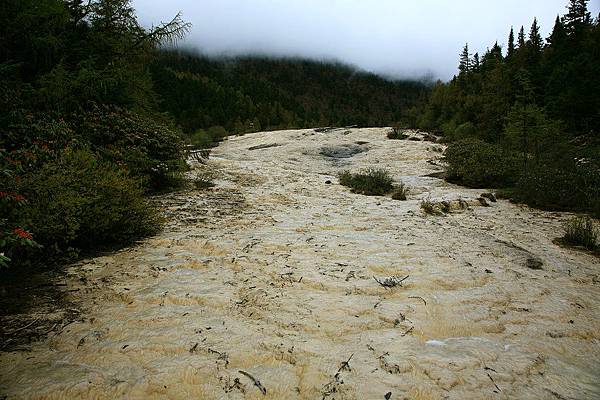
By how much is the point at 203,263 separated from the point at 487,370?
3516 mm

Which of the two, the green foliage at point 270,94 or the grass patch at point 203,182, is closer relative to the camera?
the grass patch at point 203,182

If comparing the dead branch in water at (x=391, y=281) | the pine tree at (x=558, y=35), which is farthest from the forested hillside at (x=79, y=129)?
the pine tree at (x=558, y=35)

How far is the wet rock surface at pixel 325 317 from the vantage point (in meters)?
2.54

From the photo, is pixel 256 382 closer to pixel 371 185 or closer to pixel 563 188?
pixel 371 185

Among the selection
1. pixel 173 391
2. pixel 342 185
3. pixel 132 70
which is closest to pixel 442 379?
pixel 173 391

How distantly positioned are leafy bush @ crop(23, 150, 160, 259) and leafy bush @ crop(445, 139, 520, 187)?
9942 millimetres

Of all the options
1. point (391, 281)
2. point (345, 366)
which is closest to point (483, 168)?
point (391, 281)

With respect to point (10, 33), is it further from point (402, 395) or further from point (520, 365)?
point (520, 365)

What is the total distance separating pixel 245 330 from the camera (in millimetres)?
3205

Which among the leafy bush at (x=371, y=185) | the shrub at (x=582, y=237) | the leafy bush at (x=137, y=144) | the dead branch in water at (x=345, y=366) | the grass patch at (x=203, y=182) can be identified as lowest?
the shrub at (x=582, y=237)

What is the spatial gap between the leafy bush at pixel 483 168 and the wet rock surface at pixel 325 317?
5.00 meters

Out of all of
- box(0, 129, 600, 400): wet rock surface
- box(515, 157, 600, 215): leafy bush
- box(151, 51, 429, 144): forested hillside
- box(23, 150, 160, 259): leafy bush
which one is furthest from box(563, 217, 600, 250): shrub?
box(151, 51, 429, 144): forested hillside

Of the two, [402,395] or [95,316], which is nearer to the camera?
[402,395]

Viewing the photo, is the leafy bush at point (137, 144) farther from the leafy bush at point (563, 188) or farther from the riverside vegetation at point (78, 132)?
the leafy bush at point (563, 188)
